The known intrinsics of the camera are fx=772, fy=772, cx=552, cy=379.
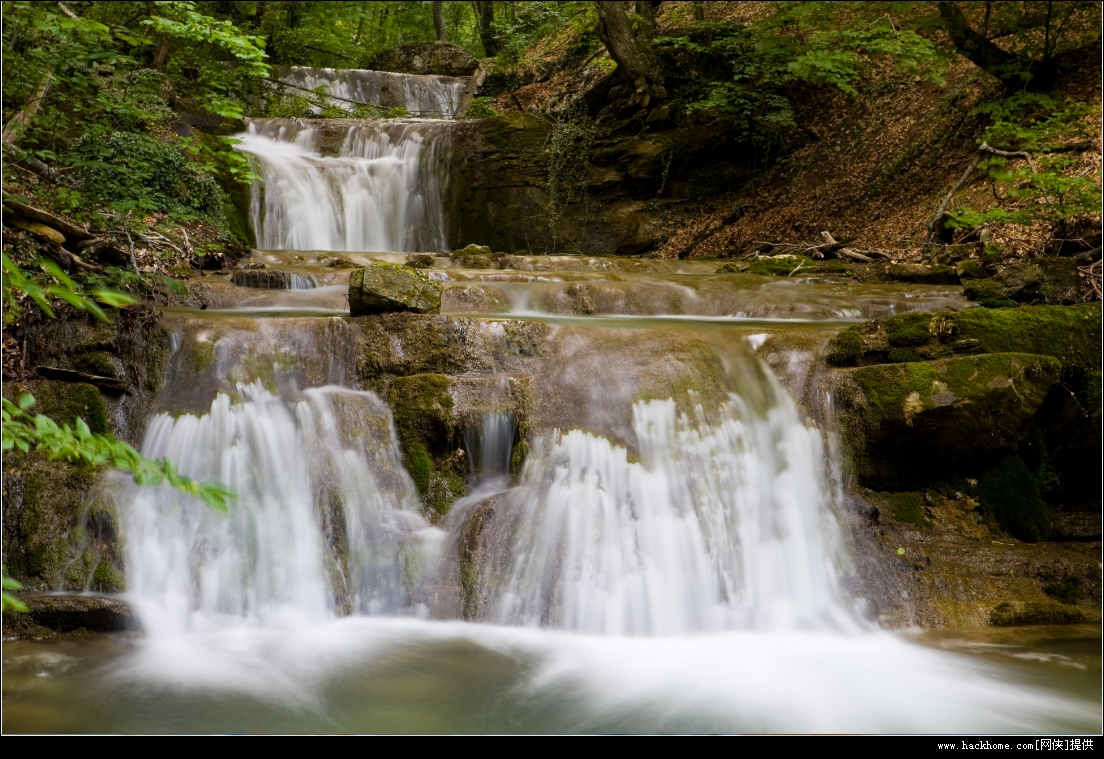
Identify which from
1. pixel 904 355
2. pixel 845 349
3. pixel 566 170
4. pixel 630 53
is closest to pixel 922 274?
pixel 904 355

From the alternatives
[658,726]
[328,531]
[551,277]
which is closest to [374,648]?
[328,531]

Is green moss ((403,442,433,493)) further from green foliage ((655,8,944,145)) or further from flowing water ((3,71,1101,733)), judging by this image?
green foliage ((655,8,944,145))

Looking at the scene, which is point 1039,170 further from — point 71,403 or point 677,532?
point 71,403

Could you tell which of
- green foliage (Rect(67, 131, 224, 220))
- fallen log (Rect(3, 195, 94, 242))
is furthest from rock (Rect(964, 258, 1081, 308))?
fallen log (Rect(3, 195, 94, 242))

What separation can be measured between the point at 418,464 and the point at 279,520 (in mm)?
1017

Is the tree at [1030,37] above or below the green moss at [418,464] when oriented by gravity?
above

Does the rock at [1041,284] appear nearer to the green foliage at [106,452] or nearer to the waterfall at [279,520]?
the waterfall at [279,520]

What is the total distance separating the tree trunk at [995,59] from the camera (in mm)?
11062

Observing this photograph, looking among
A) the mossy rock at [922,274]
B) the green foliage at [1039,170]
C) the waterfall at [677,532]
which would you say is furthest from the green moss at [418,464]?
the mossy rock at [922,274]

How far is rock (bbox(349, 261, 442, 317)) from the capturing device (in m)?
6.29

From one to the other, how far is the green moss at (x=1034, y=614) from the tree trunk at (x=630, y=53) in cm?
1159

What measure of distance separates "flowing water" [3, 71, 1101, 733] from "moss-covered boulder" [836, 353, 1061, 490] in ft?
1.27

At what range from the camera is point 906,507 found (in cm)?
591
